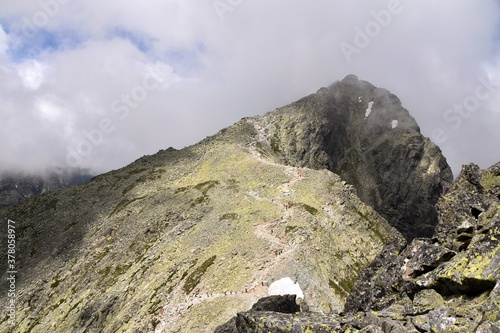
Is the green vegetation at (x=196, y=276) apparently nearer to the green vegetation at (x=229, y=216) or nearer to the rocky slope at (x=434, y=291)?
the green vegetation at (x=229, y=216)

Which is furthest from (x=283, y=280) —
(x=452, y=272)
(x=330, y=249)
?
(x=452, y=272)

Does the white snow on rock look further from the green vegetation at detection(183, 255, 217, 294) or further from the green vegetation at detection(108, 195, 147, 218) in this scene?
the green vegetation at detection(108, 195, 147, 218)

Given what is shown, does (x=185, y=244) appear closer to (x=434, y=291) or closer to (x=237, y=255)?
(x=237, y=255)

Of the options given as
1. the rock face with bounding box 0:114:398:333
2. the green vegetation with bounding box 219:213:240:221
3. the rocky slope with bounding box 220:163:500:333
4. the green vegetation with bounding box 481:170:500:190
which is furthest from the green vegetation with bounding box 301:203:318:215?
the rocky slope with bounding box 220:163:500:333

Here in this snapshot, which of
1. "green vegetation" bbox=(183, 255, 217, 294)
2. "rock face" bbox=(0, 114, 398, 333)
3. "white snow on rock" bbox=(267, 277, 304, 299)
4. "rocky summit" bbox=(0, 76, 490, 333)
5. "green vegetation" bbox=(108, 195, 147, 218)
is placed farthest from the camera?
"green vegetation" bbox=(108, 195, 147, 218)

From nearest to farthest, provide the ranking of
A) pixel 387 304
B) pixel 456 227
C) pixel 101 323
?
pixel 387 304
pixel 456 227
pixel 101 323

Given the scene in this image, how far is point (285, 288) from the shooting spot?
48.1 meters

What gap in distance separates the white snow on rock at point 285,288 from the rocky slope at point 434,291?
24.8 meters

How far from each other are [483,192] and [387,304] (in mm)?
11366

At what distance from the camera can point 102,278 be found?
7712 centimetres

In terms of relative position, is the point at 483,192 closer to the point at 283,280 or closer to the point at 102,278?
the point at 283,280

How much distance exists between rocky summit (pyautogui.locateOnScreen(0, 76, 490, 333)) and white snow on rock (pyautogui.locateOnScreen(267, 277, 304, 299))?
0.56ft

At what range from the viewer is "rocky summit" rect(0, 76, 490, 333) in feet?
55.8

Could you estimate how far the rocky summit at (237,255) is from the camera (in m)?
17.0
